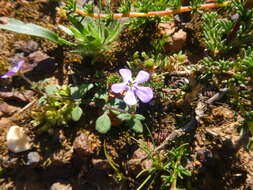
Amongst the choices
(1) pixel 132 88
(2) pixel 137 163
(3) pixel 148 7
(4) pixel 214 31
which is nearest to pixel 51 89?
(1) pixel 132 88

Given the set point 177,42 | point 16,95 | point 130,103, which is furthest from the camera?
point 177,42

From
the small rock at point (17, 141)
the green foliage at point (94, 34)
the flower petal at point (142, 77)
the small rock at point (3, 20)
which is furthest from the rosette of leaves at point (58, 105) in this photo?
the small rock at point (3, 20)

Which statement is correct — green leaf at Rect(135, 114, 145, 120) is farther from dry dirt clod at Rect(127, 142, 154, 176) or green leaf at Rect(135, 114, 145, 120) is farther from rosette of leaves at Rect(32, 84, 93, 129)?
rosette of leaves at Rect(32, 84, 93, 129)

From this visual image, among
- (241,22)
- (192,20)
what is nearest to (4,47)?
(192,20)

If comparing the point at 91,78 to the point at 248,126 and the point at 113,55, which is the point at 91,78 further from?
the point at 248,126

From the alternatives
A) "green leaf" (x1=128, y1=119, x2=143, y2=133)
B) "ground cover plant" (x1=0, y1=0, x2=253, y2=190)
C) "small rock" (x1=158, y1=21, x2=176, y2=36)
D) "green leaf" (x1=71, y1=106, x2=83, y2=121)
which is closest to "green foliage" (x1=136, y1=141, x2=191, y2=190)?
"ground cover plant" (x1=0, y1=0, x2=253, y2=190)

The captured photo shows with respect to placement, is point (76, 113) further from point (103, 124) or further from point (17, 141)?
point (17, 141)
